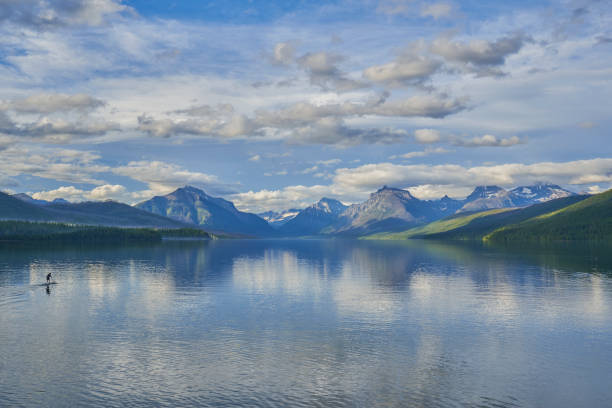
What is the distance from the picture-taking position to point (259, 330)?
6906cm

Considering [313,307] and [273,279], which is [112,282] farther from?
[313,307]

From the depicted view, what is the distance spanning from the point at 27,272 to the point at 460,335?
5190 inches

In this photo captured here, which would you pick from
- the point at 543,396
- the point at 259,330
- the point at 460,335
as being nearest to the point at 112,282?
the point at 259,330

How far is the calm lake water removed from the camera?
145 ft

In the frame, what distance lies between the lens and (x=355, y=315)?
80.8 m

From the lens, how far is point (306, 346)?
198 ft

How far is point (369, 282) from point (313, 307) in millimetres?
43067

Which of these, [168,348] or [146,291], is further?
[146,291]

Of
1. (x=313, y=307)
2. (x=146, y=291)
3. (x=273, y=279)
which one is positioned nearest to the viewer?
(x=313, y=307)

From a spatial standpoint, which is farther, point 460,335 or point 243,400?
point 460,335

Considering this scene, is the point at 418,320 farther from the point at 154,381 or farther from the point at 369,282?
the point at 369,282

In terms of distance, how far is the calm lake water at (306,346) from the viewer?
44.3m

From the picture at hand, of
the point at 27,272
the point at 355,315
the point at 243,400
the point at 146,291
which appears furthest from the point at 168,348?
the point at 27,272

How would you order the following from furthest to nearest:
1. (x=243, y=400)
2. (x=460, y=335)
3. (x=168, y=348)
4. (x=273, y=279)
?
(x=273, y=279) < (x=460, y=335) < (x=168, y=348) < (x=243, y=400)
